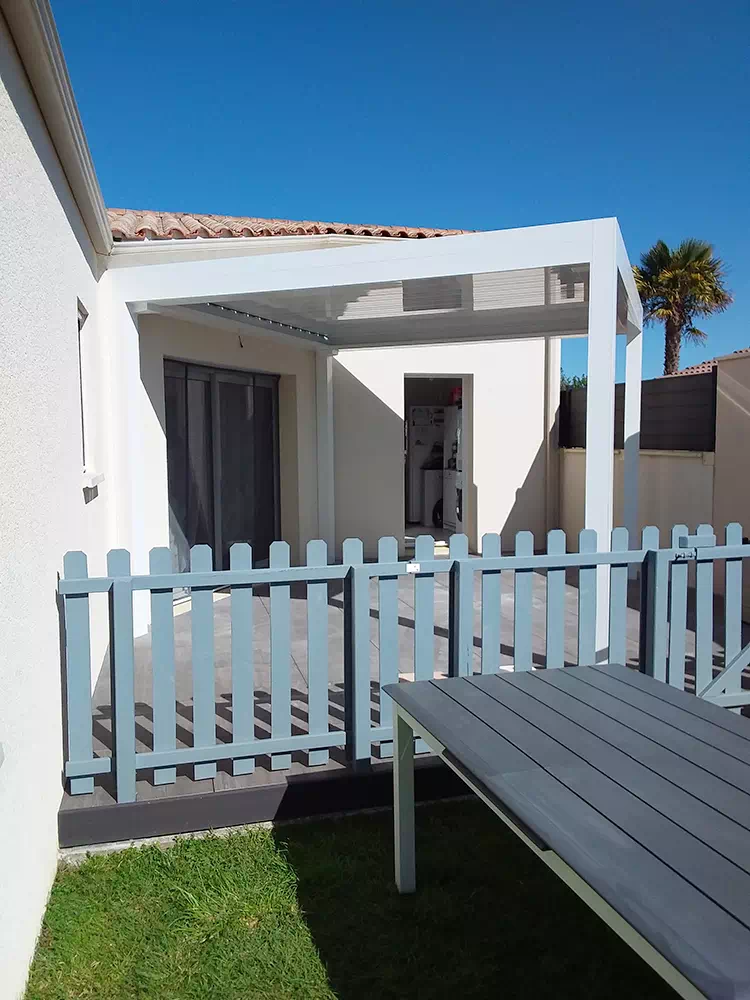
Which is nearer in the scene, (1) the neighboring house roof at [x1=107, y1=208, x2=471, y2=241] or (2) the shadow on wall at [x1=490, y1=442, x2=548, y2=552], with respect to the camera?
(1) the neighboring house roof at [x1=107, y1=208, x2=471, y2=241]

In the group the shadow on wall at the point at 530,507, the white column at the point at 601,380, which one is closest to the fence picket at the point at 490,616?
the white column at the point at 601,380

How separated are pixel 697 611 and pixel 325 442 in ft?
20.9

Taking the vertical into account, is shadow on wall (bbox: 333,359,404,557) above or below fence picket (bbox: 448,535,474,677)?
above

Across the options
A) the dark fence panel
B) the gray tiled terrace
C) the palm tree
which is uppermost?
the palm tree

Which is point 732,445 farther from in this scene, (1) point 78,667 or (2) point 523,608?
(1) point 78,667

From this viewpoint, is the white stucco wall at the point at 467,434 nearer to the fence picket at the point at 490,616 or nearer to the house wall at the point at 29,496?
the house wall at the point at 29,496

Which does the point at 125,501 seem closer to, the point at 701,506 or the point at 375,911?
the point at 375,911

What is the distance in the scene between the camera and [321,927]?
267cm

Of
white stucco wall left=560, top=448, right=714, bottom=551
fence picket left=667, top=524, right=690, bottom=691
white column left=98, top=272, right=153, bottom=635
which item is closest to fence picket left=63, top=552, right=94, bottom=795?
white column left=98, top=272, right=153, bottom=635

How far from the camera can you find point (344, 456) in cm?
1052

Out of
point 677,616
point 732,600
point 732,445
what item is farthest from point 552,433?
point 677,616

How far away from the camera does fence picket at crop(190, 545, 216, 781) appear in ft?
11.2

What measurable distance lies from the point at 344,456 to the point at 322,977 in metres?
8.37

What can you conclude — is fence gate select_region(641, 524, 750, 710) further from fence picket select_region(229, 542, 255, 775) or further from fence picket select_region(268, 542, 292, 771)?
fence picket select_region(229, 542, 255, 775)
